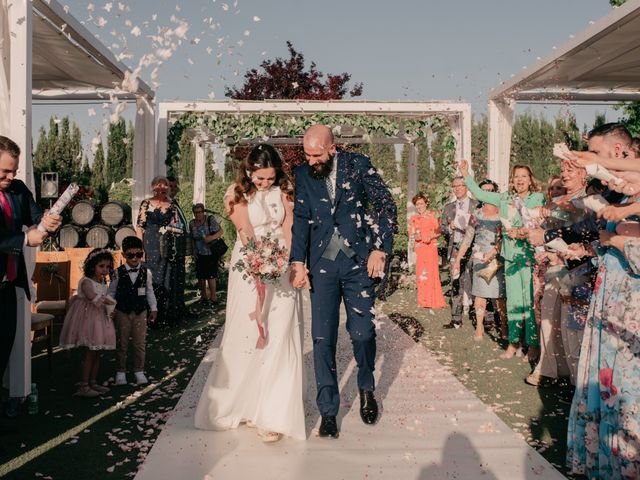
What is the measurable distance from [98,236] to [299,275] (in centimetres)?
1177

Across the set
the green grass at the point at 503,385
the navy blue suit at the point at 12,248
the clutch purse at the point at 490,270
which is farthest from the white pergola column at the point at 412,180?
the navy blue suit at the point at 12,248

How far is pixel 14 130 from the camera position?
16.0ft

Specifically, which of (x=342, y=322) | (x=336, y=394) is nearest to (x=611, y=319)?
(x=336, y=394)

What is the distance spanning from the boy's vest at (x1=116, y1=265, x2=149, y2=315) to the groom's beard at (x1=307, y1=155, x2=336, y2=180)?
2410 millimetres

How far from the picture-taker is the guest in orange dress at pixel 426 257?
10430 mm

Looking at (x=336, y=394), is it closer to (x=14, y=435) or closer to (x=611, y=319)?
(x=611, y=319)

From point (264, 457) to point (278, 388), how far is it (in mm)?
469

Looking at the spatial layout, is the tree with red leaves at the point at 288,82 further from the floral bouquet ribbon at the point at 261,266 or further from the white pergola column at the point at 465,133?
the floral bouquet ribbon at the point at 261,266

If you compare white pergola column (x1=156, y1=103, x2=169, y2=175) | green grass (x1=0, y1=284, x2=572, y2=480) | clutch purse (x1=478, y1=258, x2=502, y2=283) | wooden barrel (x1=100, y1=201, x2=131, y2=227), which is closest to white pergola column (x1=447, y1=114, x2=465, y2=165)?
green grass (x1=0, y1=284, x2=572, y2=480)

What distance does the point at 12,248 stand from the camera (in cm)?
384

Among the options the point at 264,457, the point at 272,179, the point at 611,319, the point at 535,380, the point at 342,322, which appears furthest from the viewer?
the point at 342,322

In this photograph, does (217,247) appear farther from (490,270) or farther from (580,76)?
(580,76)

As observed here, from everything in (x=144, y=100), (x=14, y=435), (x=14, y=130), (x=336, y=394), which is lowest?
(x=14, y=435)

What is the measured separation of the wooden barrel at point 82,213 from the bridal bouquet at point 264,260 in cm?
1169
